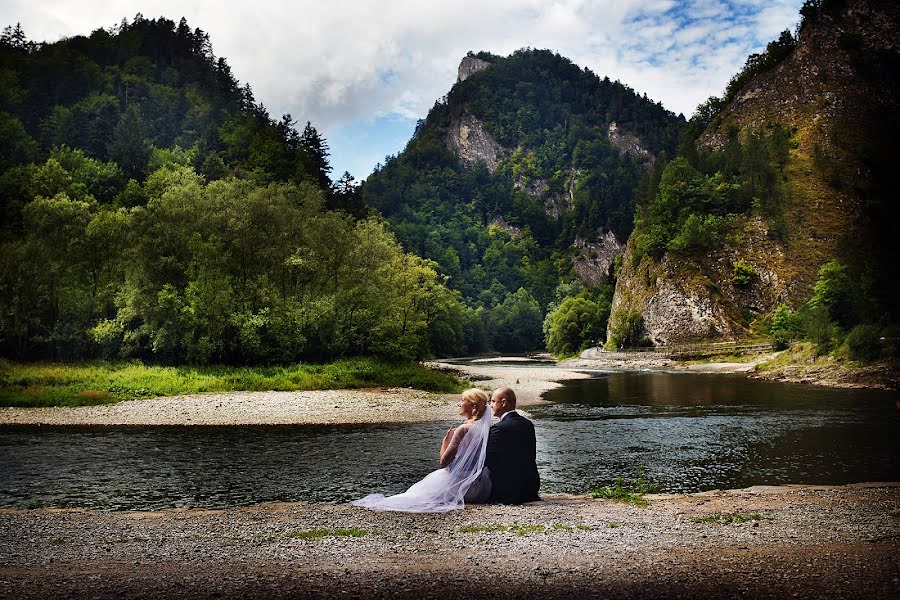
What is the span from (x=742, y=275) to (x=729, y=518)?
117750mm

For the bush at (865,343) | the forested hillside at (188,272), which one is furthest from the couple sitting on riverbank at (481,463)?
the bush at (865,343)

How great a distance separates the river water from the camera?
18.7 m

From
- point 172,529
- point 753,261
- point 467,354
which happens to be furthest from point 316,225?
point 467,354

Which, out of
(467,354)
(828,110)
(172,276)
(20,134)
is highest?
(828,110)

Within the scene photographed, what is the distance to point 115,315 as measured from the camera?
2205 inches

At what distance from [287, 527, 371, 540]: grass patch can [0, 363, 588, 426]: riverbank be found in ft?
77.0

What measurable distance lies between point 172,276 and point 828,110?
153378 millimetres

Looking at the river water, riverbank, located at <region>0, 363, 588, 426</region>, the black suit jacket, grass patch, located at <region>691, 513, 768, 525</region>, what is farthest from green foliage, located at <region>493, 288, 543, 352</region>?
grass patch, located at <region>691, 513, 768, 525</region>

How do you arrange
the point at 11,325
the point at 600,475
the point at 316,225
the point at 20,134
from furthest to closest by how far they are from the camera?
1. the point at 20,134
2. the point at 316,225
3. the point at 11,325
4. the point at 600,475

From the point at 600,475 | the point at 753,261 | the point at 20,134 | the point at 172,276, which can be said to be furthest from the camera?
the point at 753,261

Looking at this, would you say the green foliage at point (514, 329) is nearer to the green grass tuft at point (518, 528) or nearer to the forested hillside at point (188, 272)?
the forested hillside at point (188, 272)

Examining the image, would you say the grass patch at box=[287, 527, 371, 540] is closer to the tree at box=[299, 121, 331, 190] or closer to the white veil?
the white veil

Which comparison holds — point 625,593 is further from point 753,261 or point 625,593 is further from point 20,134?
point 753,261

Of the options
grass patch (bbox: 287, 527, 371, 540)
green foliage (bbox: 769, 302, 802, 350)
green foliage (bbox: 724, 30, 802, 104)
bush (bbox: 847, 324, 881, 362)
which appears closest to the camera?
grass patch (bbox: 287, 527, 371, 540)
